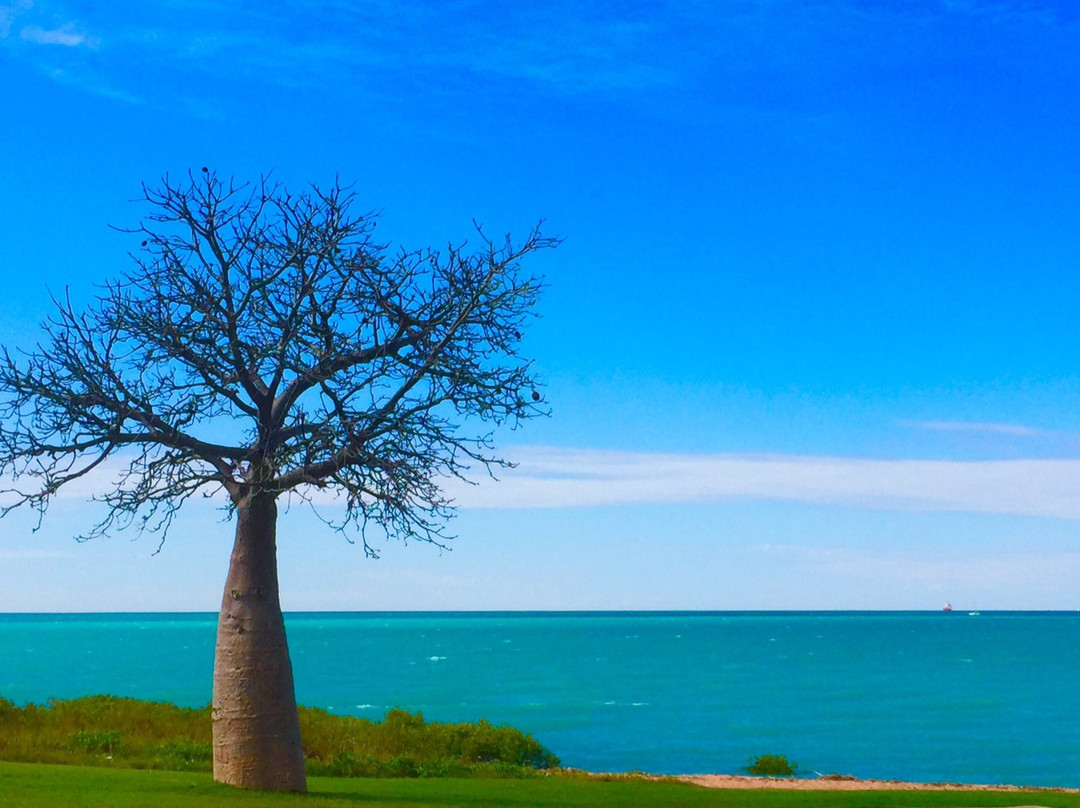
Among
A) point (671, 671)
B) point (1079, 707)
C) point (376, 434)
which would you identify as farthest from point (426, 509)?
point (671, 671)

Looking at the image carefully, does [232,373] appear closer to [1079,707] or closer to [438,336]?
[438,336]

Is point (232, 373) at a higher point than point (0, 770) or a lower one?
higher

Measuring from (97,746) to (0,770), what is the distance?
7.53 meters

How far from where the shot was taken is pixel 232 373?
17.6 m

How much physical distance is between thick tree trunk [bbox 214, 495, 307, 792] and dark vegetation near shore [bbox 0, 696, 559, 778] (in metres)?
7.07

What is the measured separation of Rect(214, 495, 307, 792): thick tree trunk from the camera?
56.3ft

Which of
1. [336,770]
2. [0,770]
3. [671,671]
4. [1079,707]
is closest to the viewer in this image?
[0,770]

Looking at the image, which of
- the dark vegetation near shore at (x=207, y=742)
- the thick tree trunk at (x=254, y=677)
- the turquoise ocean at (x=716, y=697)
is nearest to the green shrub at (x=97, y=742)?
the dark vegetation near shore at (x=207, y=742)

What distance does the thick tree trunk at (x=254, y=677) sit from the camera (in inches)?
676

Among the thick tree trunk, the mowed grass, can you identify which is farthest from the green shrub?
the thick tree trunk

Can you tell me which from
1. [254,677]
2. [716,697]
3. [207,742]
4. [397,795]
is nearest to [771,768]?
[207,742]

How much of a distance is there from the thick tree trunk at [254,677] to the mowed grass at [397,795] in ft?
1.58

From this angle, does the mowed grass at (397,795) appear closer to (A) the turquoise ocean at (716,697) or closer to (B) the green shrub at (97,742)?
(B) the green shrub at (97,742)

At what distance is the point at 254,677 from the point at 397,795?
325 centimetres
